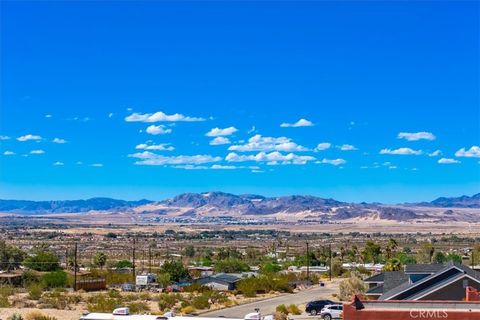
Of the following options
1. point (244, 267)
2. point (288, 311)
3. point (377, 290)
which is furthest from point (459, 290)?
point (244, 267)

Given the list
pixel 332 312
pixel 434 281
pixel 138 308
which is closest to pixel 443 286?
pixel 434 281

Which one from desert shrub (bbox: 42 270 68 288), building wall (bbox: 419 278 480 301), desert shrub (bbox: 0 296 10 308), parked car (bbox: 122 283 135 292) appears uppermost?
building wall (bbox: 419 278 480 301)

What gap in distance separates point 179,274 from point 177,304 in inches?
1012

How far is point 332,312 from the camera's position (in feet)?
182

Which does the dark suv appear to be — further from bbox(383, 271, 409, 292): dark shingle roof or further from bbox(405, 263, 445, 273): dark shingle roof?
bbox(405, 263, 445, 273): dark shingle roof

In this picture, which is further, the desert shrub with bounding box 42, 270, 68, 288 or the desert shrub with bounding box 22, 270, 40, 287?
the desert shrub with bounding box 22, 270, 40, 287

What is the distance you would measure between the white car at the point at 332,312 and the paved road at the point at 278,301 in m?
6.70

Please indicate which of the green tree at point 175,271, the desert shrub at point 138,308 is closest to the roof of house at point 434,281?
the desert shrub at point 138,308

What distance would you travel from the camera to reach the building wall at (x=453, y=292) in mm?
40344

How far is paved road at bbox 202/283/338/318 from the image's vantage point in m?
62.3

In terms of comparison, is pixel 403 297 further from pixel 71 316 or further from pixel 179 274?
pixel 179 274

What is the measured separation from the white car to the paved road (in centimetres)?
670

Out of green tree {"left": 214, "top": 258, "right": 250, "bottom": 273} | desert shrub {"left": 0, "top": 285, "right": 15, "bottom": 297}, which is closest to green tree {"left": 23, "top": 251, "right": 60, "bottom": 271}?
green tree {"left": 214, "top": 258, "right": 250, "bottom": 273}

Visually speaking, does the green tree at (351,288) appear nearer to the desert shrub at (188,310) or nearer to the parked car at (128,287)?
the desert shrub at (188,310)
